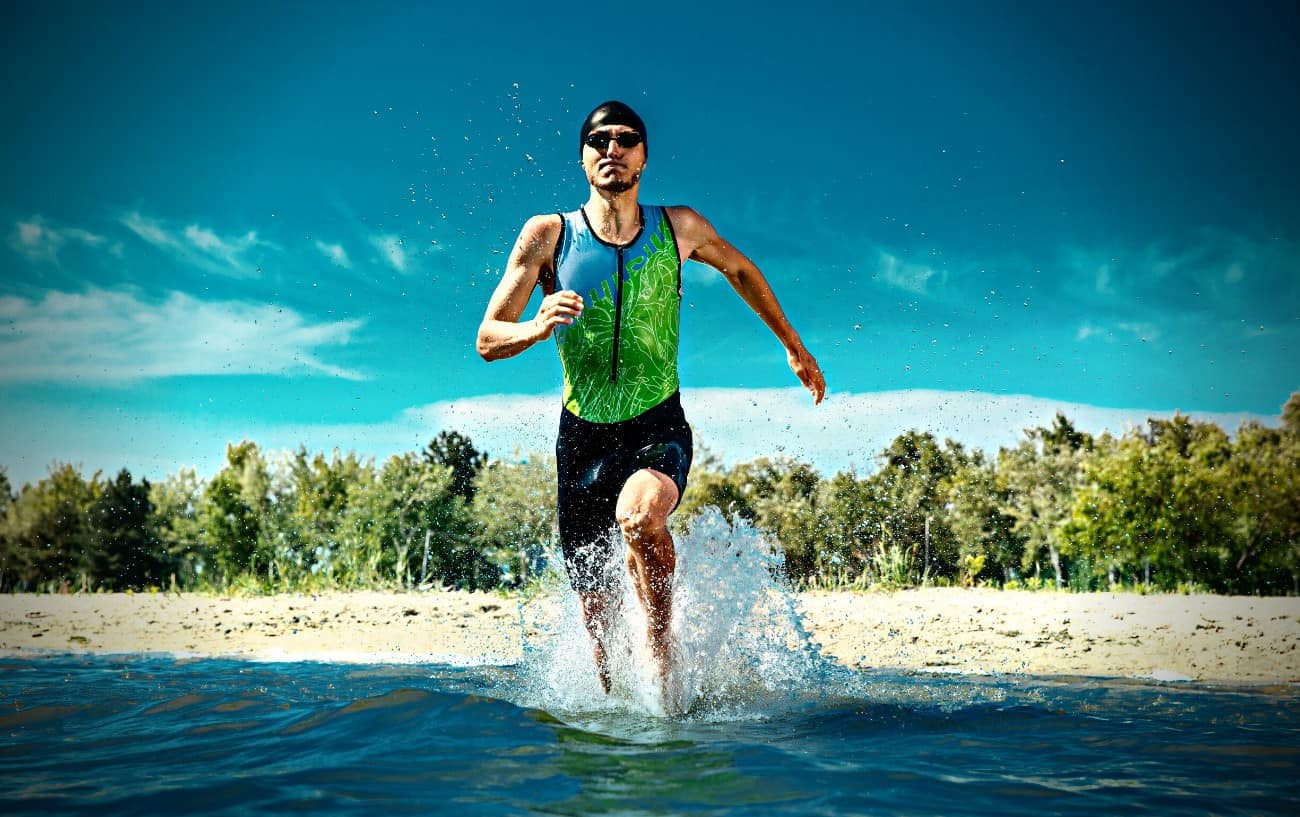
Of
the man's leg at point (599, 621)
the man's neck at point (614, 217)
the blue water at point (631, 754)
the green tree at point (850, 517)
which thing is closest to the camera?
A: the blue water at point (631, 754)

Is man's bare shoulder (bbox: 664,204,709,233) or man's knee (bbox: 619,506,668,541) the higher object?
man's bare shoulder (bbox: 664,204,709,233)

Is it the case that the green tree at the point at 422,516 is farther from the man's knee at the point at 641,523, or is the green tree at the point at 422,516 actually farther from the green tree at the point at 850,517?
the man's knee at the point at 641,523

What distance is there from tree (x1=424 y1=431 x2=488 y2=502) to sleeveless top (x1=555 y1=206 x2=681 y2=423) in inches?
1258

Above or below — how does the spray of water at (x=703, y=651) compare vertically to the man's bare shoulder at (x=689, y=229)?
below

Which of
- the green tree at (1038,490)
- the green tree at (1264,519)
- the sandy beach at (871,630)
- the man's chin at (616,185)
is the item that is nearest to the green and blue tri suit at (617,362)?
the man's chin at (616,185)

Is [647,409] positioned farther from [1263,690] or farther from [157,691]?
[1263,690]

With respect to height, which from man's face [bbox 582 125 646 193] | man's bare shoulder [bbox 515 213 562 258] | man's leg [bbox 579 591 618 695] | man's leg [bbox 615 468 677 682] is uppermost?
man's face [bbox 582 125 646 193]

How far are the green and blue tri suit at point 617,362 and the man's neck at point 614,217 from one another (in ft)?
0.12

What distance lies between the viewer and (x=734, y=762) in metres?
3.16

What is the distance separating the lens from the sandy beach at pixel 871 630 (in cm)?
838

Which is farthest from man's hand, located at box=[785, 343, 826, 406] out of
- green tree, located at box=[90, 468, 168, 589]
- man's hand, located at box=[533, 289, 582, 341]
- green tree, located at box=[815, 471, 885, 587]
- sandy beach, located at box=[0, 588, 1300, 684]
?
Answer: green tree, located at box=[90, 468, 168, 589]

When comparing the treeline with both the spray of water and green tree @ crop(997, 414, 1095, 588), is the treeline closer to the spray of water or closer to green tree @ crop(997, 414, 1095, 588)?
green tree @ crop(997, 414, 1095, 588)

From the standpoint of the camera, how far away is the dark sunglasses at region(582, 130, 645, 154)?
14.9 ft

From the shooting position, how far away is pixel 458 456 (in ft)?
131
